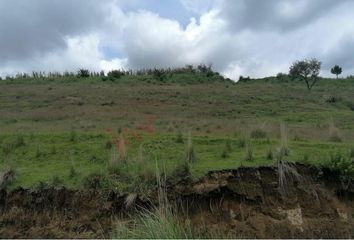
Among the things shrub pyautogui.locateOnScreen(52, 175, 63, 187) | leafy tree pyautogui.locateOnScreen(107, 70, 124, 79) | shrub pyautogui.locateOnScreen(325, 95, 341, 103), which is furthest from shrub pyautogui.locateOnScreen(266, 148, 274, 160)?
leafy tree pyautogui.locateOnScreen(107, 70, 124, 79)

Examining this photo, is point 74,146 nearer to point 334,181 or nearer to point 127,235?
point 334,181

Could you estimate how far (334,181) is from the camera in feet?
52.9

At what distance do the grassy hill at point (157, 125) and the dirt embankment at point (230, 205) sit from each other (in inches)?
→ 17.2

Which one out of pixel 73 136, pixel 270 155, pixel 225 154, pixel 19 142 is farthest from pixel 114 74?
pixel 270 155

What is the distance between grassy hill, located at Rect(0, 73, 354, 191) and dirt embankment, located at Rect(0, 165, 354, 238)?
1.43ft

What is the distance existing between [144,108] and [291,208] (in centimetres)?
2264

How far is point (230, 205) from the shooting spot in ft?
51.4

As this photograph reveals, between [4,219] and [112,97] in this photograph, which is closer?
[4,219]

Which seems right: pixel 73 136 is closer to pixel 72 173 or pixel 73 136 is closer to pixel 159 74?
pixel 72 173

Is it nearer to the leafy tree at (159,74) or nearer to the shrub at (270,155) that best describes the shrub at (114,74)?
the leafy tree at (159,74)

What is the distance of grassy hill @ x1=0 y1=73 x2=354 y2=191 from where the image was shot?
16.6 meters

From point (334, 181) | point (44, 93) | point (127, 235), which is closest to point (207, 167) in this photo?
point (334, 181)

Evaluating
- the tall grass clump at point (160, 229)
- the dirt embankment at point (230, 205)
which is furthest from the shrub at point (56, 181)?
the tall grass clump at point (160, 229)

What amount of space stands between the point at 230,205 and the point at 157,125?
1251 centimetres
